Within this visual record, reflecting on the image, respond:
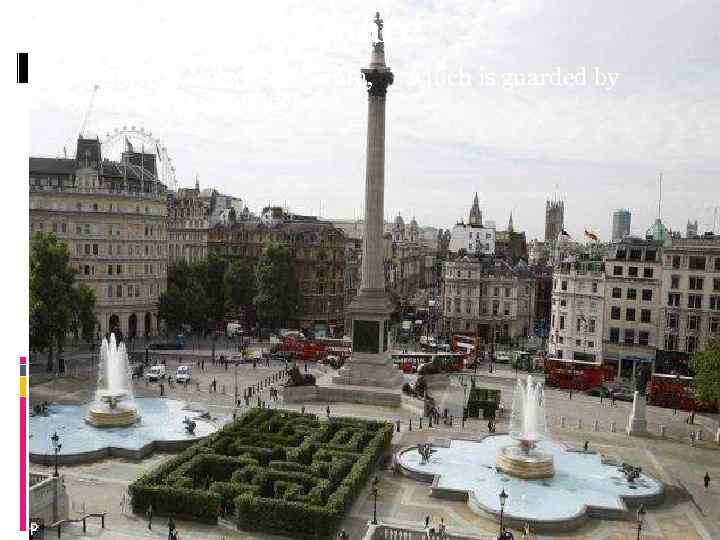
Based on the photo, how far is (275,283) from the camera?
95562 millimetres

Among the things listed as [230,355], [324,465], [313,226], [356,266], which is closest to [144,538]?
[324,465]

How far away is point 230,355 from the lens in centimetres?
8075

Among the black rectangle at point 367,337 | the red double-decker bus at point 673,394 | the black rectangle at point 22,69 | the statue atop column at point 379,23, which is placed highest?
the statue atop column at point 379,23

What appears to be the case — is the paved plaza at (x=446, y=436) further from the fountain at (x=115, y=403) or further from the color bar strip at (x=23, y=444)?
the color bar strip at (x=23, y=444)

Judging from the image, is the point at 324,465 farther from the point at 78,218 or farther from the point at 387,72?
the point at 78,218

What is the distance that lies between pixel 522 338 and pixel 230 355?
45105 mm

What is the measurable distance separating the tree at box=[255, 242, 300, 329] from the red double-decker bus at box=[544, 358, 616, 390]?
39311mm

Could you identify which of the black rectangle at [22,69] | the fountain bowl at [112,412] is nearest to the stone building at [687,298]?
the fountain bowl at [112,412]

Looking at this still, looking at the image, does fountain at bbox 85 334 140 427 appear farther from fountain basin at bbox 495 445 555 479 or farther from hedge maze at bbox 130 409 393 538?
fountain basin at bbox 495 445 555 479

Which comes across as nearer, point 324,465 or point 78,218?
point 324,465

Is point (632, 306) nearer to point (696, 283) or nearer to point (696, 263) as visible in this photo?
point (696, 283)

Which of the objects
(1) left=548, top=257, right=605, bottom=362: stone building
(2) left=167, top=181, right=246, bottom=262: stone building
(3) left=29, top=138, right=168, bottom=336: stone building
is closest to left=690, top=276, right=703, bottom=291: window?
(1) left=548, top=257, right=605, bottom=362: stone building

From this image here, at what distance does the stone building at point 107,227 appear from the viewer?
275 ft

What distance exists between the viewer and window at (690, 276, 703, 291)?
2901 inches
